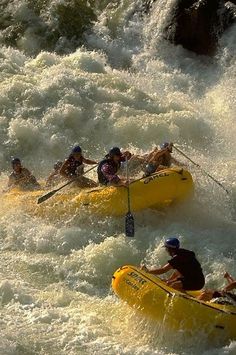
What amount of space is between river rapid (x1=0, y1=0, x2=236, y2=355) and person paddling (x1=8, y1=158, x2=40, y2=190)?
77cm

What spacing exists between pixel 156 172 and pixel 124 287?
284 centimetres

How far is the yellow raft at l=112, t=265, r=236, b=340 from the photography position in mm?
7539

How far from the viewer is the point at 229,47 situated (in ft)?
56.4

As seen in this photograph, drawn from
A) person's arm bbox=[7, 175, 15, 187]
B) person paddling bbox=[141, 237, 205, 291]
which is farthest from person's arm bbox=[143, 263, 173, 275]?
person's arm bbox=[7, 175, 15, 187]

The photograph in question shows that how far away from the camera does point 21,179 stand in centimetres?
1205

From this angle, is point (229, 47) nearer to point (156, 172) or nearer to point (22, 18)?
point (22, 18)

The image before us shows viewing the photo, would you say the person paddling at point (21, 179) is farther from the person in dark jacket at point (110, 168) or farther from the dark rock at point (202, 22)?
the dark rock at point (202, 22)

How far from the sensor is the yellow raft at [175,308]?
754 centimetres

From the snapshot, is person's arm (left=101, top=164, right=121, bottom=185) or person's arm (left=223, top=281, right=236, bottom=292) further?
person's arm (left=101, top=164, right=121, bottom=185)

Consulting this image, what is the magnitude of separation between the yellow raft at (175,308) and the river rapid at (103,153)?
0.13 meters

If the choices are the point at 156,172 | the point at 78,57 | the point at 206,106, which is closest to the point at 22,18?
the point at 78,57

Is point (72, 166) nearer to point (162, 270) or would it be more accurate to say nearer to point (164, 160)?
point (164, 160)

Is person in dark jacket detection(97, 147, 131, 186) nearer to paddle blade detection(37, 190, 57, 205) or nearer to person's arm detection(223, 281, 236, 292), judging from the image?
paddle blade detection(37, 190, 57, 205)

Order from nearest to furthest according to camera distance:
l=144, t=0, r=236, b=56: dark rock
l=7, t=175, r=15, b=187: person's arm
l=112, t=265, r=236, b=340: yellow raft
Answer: l=112, t=265, r=236, b=340: yellow raft, l=7, t=175, r=15, b=187: person's arm, l=144, t=0, r=236, b=56: dark rock
